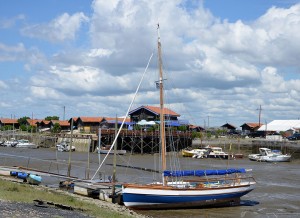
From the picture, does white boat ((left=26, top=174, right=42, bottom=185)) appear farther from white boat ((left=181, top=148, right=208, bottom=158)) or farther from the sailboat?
white boat ((left=181, top=148, right=208, bottom=158))

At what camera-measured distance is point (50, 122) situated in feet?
541

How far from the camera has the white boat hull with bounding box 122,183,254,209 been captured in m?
32.2

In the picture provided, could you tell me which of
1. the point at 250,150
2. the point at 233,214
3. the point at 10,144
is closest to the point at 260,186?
the point at 233,214

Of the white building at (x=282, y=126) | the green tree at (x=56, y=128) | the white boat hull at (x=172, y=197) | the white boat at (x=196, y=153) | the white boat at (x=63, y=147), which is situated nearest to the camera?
the white boat hull at (x=172, y=197)

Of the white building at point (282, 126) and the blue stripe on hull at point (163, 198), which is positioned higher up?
the white building at point (282, 126)

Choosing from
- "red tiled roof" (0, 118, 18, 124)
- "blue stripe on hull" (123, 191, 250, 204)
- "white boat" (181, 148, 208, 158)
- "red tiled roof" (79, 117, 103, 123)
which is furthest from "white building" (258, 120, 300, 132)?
"blue stripe on hull" (123, 191, 250, 204)

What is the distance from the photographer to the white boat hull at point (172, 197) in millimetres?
32156

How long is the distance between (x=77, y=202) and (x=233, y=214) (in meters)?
10.8

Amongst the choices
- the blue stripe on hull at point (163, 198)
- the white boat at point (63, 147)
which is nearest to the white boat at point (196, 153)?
the white boat at point (63, 147)

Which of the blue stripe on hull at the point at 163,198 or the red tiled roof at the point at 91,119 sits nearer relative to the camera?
the blue stripe on hull at the point at 163,198

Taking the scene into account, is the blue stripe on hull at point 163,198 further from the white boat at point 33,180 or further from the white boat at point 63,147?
the white boat at point 63,147

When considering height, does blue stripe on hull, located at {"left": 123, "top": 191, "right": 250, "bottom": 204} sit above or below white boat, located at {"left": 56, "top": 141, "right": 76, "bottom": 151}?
below

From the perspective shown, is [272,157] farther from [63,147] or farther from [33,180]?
[33,180]

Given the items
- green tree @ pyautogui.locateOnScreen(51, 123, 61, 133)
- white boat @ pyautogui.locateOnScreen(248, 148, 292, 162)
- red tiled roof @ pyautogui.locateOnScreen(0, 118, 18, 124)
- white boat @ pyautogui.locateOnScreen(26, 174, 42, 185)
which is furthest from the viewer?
red tiled roof @ pyautogui.locateOnScreen(0, 118, 18, 124)
